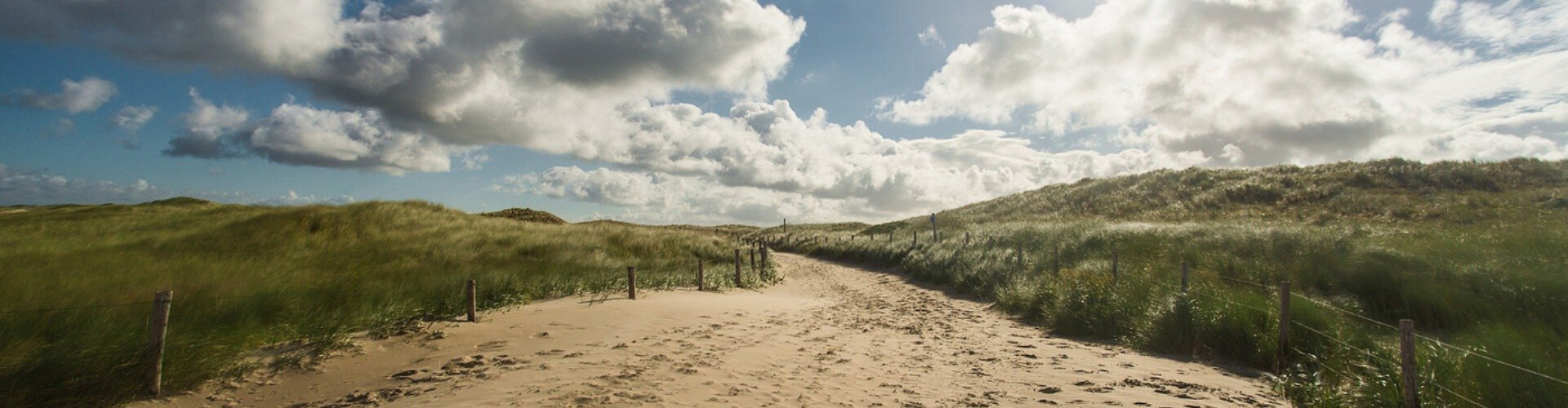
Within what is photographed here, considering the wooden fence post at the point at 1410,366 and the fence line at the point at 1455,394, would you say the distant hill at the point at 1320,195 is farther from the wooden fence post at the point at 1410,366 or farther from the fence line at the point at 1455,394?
the wooden fence post at the point at 1410,366

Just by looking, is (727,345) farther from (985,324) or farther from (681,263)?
(681,263)

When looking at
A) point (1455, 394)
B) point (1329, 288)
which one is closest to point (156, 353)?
point (1455, 394)

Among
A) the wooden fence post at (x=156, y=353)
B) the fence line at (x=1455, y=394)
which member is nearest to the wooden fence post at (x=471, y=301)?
the wooden fence post at (x=156, y=353)

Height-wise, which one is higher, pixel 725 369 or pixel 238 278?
pixel 238 278

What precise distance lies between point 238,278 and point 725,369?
8541 mm

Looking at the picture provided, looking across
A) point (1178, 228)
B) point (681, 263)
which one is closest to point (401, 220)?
point (681, 263)

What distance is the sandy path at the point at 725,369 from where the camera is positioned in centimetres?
632

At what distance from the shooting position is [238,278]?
10.1 meters

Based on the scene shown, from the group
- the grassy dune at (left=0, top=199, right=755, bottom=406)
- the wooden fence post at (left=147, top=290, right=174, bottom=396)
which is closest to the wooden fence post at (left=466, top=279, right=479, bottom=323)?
the grassy dune at (left=0, top=199, right=755, bottom=406)

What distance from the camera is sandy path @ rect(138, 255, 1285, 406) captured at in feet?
20.7

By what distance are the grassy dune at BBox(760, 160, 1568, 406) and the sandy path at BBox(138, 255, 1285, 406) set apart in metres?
0.85

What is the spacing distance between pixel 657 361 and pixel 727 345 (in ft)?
5.21

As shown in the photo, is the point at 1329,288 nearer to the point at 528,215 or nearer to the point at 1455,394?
the point at 1455,394

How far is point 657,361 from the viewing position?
796 centimetres
